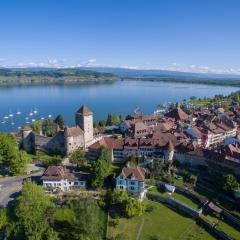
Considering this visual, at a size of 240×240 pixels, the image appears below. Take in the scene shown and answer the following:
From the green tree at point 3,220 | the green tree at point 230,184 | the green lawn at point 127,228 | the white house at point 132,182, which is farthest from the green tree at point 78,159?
the green tree at point 230,184

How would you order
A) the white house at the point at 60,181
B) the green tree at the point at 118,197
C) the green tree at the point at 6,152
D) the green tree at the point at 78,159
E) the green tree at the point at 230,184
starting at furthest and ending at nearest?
the green tree at the point at 78,159 < the green tree at the point at 6,152 < the white house at the point at 60,181 < the green tree at the point at 230,184 < the green tree at the point at 118,197

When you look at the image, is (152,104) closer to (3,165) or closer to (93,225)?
(3,165)

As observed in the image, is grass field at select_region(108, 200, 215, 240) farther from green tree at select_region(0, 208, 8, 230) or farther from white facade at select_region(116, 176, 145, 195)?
green tree at select_region(0, 208, 8, 230)

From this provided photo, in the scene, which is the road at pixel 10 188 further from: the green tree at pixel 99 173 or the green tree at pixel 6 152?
the green tree at pixel 99 173

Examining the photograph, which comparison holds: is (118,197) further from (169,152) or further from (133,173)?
(169,152)

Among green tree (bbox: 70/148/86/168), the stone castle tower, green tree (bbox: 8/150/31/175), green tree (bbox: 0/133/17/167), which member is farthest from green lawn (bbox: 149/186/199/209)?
green tree (bbox: 0/133/17/167)
